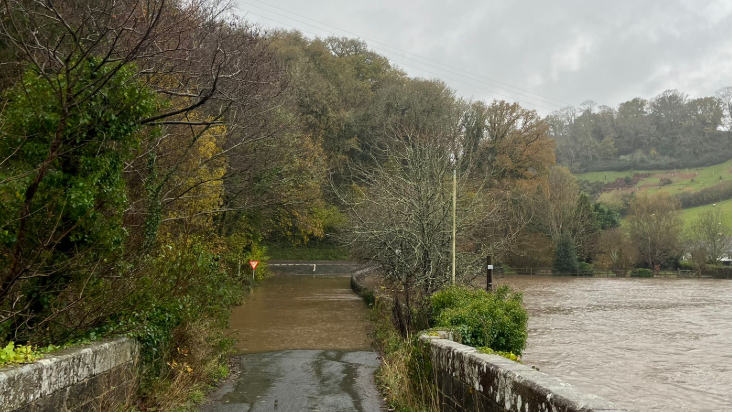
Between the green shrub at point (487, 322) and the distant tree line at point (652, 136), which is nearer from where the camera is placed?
the green shrub at point (487, 322)

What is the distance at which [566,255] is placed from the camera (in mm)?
56156

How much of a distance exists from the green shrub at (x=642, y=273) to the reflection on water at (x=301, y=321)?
120 ft

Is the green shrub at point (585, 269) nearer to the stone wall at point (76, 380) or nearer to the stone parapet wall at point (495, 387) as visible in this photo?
the stone parapet wall at point (495, 387)

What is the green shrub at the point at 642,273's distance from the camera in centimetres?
5829

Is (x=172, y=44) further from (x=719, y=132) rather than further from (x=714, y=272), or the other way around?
(x=719, y=132)

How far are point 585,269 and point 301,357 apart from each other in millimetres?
48396

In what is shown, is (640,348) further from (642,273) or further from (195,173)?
(642,273)

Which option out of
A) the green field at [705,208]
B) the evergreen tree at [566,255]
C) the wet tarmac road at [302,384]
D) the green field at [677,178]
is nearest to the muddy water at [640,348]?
the wet tarmac road at [302,384]

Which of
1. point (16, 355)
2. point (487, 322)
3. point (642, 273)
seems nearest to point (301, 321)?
point (487, 322)

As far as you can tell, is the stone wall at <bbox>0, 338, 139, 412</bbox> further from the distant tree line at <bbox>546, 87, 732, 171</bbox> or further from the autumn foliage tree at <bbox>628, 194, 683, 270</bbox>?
the distant tree line at <bbox>546, 87, 732, 171</bbox>

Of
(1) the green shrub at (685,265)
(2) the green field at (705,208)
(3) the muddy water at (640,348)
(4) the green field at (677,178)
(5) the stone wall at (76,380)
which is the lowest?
(3) the muddy water at (640,348)

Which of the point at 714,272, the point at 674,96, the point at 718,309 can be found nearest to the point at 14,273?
the point at 718,309

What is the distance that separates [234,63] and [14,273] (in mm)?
11434

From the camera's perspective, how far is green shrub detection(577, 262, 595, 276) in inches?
2245
